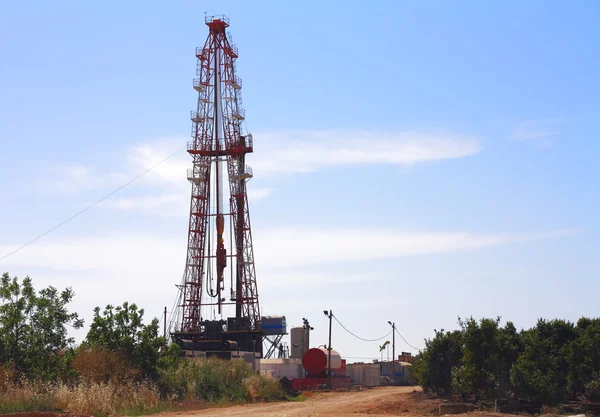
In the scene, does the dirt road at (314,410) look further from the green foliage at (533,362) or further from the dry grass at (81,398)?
the green foliage at (533,362)

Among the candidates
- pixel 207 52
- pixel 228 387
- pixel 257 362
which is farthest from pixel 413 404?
pixel 207 52

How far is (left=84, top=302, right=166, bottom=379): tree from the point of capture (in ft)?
121

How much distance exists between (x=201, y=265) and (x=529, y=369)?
146 feet

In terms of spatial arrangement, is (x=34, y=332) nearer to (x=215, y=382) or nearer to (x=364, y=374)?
(x=215, y=382)

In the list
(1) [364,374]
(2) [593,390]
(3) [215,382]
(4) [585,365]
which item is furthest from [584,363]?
(1) [364,374]

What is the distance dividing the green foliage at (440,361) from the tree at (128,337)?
1465 cm

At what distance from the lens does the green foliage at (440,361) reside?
41.1m

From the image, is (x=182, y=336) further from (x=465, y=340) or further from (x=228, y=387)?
(x=465, y=340)

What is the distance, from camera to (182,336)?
72.7 metres

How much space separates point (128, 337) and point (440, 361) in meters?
16.8

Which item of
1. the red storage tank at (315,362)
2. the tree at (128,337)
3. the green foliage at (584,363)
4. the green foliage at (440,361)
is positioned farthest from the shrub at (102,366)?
the red storage tank at (315,362)

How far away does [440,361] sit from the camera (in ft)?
137

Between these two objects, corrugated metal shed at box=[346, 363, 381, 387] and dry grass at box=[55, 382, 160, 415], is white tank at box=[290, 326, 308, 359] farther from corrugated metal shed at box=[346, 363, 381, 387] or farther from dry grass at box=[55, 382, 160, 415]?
dry grass at box=[55, 382, 160, 415]

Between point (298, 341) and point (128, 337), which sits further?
point (298, 341)
